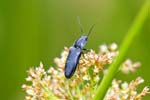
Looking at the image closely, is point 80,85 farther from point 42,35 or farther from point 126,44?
point 42,35

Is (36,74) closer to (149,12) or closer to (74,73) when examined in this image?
(74,73)

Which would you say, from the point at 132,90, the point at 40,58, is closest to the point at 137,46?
the point at 40,58

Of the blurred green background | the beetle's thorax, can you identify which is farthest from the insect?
the blurred green background

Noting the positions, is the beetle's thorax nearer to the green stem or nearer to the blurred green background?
the green stem

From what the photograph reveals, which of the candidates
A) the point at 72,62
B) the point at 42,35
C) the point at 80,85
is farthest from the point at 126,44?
the point at 42,35

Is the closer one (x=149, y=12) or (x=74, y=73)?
(x=149, y=12)

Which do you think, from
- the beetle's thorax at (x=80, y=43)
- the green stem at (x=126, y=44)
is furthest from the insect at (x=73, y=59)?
the green stem at (x=126, y=44)
